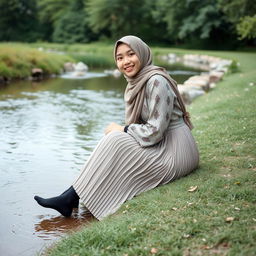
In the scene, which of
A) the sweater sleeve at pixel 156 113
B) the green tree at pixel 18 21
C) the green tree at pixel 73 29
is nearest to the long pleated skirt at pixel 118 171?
the sweater sleeve at pixel 156 113

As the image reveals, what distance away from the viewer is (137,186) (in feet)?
12.5

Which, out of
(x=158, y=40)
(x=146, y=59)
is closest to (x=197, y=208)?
(x=146, y=59)

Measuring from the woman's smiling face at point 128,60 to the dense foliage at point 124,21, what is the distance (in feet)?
62.3

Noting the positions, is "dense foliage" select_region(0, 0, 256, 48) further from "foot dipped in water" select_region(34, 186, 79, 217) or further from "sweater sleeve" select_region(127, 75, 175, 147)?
"foot dipped in water" select_region(34, 186, 79, 217)

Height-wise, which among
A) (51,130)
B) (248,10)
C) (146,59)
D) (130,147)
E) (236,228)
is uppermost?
(248,10)

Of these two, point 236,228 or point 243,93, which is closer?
point 236,228

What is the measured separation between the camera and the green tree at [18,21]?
191ft

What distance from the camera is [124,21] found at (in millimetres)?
48469

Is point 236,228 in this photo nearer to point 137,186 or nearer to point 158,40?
point 137,186

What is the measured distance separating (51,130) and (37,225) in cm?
428

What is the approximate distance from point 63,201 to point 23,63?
14733 mm

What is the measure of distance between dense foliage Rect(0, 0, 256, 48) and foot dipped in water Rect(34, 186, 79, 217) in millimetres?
19713

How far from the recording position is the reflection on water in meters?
3.76

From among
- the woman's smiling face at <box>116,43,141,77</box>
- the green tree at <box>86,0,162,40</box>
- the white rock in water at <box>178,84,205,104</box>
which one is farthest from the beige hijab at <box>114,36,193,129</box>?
the green tree at <box>86,0,162,40</box>
